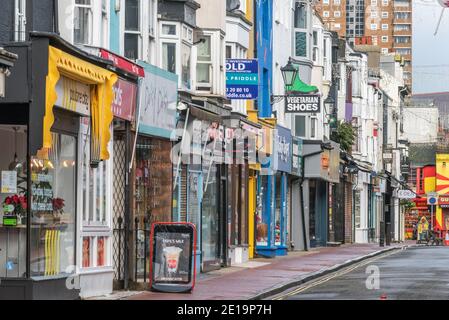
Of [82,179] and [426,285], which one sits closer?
[82,179]

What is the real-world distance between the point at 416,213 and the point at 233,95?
275ft

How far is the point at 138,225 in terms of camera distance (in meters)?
27.2

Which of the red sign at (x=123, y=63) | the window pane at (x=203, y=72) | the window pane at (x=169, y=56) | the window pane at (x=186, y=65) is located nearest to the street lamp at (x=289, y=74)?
the window pane at (x=203, y=72)

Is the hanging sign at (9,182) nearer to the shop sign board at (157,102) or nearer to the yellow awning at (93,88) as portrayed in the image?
the yellow awning at (93,88)

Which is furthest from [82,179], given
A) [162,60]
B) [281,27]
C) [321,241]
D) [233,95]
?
[321,241]

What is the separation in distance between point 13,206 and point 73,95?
2174mm

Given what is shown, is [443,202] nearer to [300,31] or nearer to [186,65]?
[300,31]

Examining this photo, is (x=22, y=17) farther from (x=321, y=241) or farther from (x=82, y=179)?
(x=321, y=241)

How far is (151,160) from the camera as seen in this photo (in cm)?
2828

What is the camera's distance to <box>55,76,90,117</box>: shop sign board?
20.8 meters

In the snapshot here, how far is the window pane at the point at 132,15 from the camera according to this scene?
89.8 ft

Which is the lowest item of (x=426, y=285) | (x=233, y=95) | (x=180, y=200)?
(x=426, y=285)

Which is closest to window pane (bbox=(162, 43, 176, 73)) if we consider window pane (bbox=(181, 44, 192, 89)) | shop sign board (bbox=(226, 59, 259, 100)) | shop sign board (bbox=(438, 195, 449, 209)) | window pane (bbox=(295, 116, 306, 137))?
window pane (bbox=(181, 44, 192, 89))

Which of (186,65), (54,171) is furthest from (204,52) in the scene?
(54,171)
